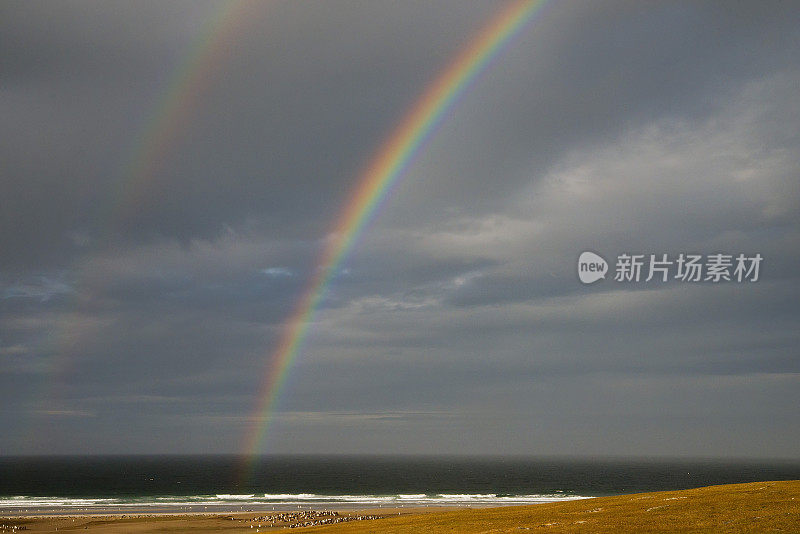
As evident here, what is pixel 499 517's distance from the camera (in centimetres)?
4800

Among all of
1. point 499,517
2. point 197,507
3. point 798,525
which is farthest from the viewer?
point 197,507

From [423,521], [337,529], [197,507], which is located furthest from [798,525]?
[197,507]

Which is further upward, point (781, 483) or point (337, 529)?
point (781, 483)

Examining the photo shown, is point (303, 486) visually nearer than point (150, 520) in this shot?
No

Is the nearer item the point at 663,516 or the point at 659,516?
the point at 663,516

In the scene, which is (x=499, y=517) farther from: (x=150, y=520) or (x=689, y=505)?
(x=150, y=520)

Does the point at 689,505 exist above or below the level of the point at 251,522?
above

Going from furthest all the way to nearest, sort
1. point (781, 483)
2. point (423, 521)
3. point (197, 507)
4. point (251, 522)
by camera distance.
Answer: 1. point (197, 507)
2. point (251, 522)
3. point (423, 521)
4. point (781, 483)

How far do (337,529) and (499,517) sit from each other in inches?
608

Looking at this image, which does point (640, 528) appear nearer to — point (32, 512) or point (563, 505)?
point (563, 505)

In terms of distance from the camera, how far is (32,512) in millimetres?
103000

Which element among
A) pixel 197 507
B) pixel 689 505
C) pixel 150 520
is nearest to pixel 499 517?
pixel 689 505

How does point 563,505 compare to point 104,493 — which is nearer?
point 563,505

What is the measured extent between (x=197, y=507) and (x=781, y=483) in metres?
97.6
